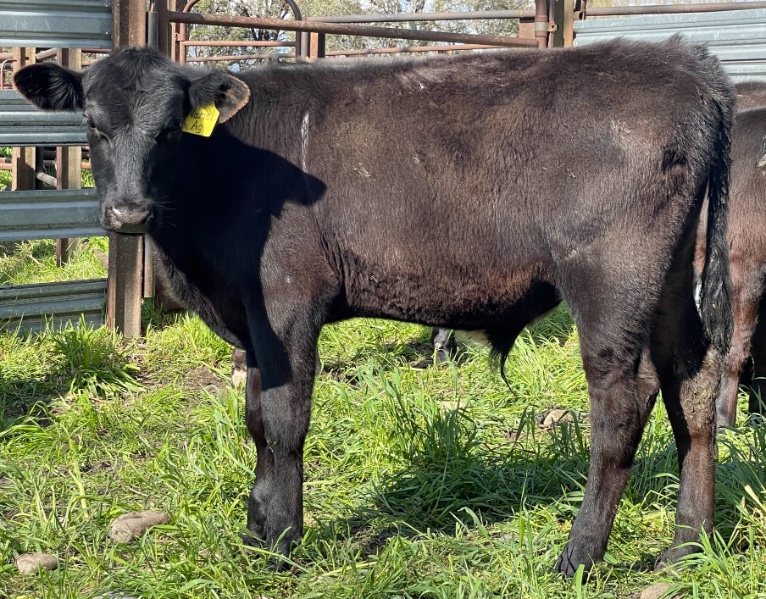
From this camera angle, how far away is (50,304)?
672cm

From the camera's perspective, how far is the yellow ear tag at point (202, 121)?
4016mm

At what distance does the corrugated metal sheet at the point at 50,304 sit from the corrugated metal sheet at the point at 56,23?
1.72m

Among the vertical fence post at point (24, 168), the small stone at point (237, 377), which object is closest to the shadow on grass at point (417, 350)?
the small stone at point (237, 377)

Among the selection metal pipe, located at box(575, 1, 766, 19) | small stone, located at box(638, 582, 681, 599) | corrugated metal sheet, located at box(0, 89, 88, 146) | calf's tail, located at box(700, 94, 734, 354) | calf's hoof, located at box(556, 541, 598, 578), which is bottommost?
calf's hoof, located at box(556, 541, 598, 578)

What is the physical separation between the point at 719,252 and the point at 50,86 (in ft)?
10.3

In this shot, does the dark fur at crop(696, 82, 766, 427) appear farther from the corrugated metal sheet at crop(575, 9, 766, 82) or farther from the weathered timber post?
the weathered timber post

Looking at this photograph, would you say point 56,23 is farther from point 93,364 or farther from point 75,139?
point 93,364

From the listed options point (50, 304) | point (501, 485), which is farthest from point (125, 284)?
point (501, 485)

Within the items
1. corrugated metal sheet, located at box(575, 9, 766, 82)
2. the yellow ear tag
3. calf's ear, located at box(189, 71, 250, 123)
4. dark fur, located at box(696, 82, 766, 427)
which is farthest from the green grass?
corrugated metal sheet, located at box(575, 9, 766, 82)

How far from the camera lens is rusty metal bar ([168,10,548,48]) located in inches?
249

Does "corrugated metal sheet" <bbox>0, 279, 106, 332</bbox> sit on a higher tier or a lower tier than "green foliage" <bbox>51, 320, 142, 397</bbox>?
higher

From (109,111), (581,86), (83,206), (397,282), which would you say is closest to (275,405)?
(397,282)

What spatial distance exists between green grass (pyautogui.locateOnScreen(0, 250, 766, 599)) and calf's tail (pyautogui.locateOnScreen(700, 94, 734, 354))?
77cm

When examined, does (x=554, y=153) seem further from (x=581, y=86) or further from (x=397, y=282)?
(x=397, y=282)
